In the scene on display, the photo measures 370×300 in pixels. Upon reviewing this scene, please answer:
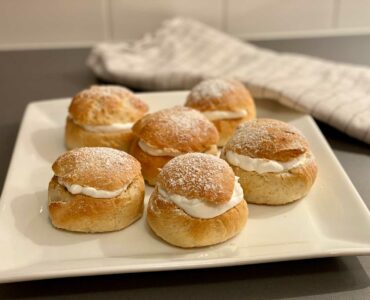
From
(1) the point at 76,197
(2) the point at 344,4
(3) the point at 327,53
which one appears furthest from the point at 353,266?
(2) the point at 344,4

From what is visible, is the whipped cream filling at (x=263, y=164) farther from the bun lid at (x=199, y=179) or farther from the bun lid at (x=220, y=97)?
the bun lid at (x=220, y=97)

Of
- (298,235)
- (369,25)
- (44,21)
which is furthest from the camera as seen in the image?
(369,25)

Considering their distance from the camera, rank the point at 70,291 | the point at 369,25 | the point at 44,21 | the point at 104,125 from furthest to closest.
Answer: the point at 369,25, the point at 44,21, the point at 104,125, the point at 70,291

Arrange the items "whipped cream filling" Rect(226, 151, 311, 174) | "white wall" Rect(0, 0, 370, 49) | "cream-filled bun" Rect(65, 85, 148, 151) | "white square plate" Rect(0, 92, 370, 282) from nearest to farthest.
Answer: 1. "white square plate" Rect(0, 92, 370, 282)
2. "whipped cream filling" Rect(226, 151, 311, 174)
3. "cream-filled bun" Rect(65, 85, 148, 151)
4. "white wall" Rect(0, 0, 370, 49)

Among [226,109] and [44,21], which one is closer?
[226,109]

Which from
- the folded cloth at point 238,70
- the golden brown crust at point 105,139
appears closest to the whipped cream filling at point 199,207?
the golden brown crust at point 105,139

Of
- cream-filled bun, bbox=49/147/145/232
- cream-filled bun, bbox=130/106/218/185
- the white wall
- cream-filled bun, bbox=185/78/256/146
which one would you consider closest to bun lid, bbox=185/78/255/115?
cream-filled bun, bbox=185/78/256/146

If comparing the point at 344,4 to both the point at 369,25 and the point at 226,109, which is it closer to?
the point at 369,25

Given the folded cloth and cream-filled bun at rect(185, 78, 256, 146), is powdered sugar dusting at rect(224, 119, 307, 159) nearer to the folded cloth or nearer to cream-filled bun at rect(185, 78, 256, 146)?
cream-filled bun at rect(185, 78, 256, 146)
